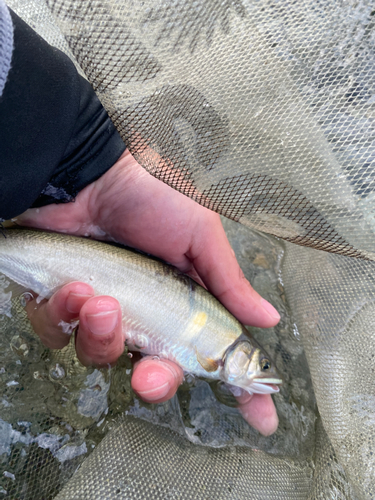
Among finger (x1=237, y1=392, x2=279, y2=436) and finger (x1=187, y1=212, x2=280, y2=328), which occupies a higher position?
finger (x1=187, y1=212, x2=280, y2=328)

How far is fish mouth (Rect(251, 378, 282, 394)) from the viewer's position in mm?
1671

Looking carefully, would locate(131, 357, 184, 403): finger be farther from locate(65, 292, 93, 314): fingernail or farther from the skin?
locate(65, 292, 93, 314): fingernail

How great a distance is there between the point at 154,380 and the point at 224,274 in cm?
59

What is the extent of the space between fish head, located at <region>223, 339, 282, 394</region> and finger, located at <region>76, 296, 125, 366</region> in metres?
0.57

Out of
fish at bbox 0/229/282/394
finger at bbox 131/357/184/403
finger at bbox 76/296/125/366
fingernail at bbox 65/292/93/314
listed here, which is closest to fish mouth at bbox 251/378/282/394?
fish at bbox 0/229/282/394

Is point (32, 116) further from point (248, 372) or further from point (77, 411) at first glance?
point (248, 372)

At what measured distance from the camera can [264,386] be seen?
1.67 meters

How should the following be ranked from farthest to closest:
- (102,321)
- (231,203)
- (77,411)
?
1. (77,411)
2. (102,321)
3. (231,203)

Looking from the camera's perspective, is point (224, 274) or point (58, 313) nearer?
point (58, 313)

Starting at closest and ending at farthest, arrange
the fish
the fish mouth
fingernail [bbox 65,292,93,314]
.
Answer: fingernail [bbox 65,292,93,314] < the fish < the fish mouth

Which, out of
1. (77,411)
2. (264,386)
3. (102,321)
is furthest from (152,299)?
(264,386)

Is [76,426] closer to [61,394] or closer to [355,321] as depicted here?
[61,394]

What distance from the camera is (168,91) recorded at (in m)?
1.15

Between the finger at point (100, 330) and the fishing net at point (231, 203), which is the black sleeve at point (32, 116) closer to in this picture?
the fishing net at point (231, 203)
